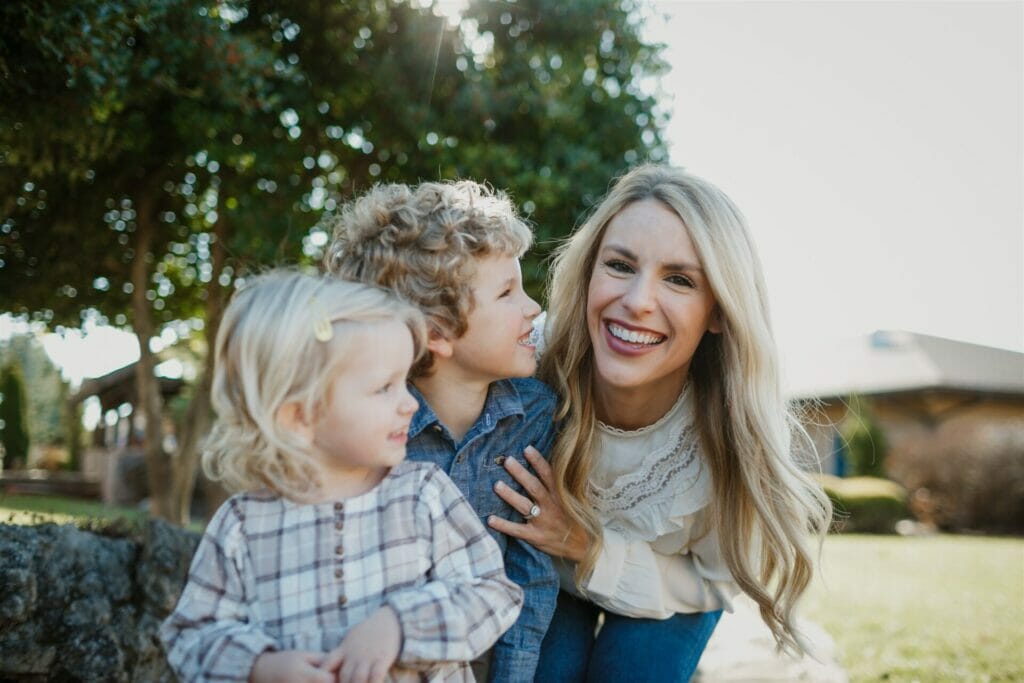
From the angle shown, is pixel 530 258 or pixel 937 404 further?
pixel 937 404

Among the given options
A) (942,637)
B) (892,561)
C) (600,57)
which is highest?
(600,57)

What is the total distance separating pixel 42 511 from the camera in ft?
12.2

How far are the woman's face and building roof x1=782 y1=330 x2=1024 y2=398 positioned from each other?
18860 millimetres

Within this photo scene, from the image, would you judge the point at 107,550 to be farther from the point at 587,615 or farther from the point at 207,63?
the point at 207,63

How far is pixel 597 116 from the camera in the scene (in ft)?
22.1

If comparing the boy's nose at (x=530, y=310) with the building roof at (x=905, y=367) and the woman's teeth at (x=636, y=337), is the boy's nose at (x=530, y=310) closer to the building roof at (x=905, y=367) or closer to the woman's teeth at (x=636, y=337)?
the woman's teeth at (x=636, y=337)

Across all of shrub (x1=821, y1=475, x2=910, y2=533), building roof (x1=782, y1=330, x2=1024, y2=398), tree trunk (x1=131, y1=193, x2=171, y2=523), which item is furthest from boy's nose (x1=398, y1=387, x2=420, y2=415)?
building roof (x1=782, y1=330, x2=1024, y2=398)

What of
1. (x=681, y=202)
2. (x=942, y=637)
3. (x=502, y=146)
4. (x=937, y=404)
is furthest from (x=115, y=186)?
(x=937, y=404)

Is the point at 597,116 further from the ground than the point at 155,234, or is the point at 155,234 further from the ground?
the point at 597,116

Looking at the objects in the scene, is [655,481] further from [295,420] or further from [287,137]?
[287,137]

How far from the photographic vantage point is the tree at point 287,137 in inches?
194

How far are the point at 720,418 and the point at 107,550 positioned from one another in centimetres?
273

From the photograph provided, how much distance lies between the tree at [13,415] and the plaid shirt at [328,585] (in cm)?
266

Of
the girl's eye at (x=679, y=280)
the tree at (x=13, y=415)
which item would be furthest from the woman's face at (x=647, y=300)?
the tree at (x=13, y=415)
